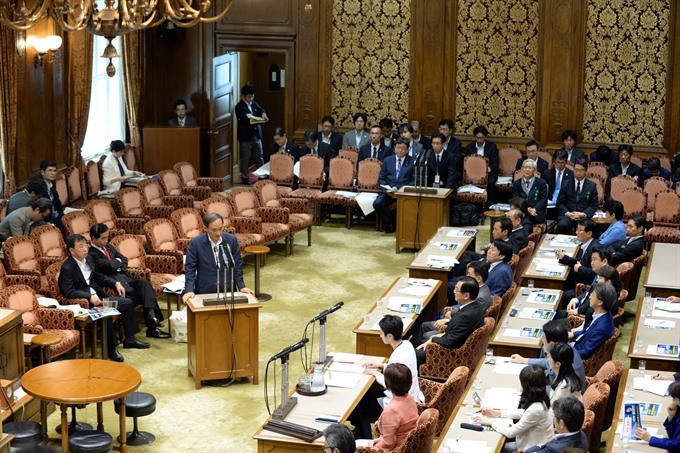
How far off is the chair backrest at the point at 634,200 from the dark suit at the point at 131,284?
665 cm

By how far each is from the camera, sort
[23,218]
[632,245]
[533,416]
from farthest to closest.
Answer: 1. [23,218]
2. [632,245]
3. [533,416]

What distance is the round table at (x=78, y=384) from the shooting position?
26.5 ft

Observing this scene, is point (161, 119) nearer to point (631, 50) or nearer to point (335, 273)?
point (335, 273)

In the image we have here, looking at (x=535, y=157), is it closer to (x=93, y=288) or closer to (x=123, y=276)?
(x=123, y=276)

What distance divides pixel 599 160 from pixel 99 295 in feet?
28.0

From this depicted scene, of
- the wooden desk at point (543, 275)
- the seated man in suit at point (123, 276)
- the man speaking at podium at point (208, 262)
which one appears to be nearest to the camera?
the man speaking at podium at point (208, 262)

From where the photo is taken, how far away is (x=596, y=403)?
7.79m

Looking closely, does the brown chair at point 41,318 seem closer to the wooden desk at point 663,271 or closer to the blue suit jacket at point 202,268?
the blue suit jacket at point 202,268

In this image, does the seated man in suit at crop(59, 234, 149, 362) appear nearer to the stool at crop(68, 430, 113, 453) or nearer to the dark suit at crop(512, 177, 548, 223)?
the stool at crop(68, 430, 113, 453)

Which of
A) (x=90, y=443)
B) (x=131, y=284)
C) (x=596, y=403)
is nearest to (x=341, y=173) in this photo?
(x=131, y=284)

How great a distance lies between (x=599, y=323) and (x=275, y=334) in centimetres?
381

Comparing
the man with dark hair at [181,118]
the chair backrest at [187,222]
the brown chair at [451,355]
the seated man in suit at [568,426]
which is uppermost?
the man with dark hair at [181,118]

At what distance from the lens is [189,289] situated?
10.2m

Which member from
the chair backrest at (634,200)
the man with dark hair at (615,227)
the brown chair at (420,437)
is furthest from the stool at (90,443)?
the chair backrest at (634,200)
